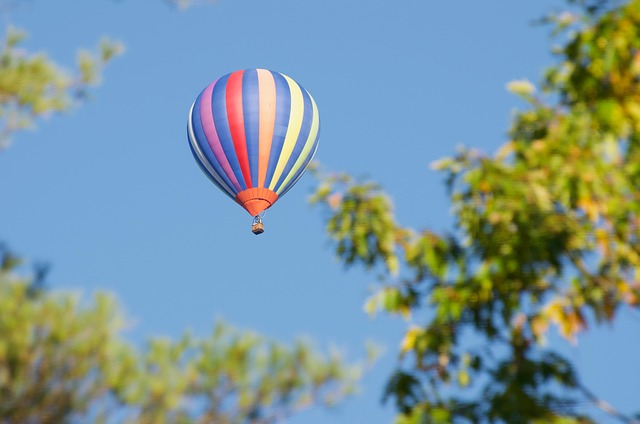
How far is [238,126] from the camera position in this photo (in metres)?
32.8

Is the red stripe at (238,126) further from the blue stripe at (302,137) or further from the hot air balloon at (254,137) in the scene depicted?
the blue stripe at (302,137)

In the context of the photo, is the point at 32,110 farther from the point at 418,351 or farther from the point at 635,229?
the point at 635,229

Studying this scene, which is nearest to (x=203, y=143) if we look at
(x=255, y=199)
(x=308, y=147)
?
(x=255, y=199)

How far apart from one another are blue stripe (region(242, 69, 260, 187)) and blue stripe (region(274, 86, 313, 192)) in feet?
3.55

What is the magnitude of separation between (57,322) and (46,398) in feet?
2.66

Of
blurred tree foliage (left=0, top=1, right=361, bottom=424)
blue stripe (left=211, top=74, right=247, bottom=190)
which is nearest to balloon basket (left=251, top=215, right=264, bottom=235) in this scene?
blue stripe (left=211, top=74, right=247, bottom=190)

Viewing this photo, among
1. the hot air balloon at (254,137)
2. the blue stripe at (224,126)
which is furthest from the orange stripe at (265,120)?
the blue stripe at (224,126)

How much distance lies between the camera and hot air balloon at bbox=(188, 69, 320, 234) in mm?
32438

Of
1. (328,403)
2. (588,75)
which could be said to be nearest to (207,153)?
(328,403)

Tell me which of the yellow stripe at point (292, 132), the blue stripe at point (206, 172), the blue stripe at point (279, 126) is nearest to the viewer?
the blue stripe at point (279, 126)

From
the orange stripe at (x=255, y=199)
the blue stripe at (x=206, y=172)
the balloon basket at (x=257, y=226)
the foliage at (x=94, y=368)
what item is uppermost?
the blue stripe at (x=206, y=172)

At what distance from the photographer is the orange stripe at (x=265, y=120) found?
107ft

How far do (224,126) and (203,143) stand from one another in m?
0.92

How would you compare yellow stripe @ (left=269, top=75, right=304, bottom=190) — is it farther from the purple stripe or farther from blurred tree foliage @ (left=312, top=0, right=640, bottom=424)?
blurred tree foliage @ (left=312, top=0, right=640, bottom=424)
